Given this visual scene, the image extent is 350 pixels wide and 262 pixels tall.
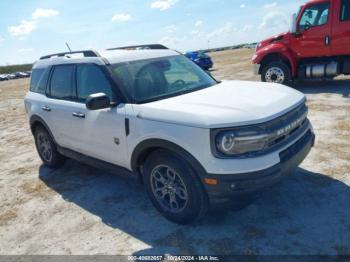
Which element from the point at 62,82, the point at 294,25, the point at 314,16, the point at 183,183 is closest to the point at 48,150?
the point at 62,82

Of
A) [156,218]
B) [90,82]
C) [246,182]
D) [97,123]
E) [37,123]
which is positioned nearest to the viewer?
[246,182]

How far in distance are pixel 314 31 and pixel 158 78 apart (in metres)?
7.63

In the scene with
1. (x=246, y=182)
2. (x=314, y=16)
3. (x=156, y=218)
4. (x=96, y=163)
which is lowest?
(x=156, y=218)

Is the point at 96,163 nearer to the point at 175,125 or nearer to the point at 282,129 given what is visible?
the point at 175,125

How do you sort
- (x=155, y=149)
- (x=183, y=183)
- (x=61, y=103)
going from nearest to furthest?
(x=183, y=183) → (x=155, y=149) → (x=61, y=103)

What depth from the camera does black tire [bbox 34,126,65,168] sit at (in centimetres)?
585

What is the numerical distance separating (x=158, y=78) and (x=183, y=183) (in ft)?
5.06

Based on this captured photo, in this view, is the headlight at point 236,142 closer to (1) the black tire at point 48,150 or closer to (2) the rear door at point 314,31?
(1) the black tire at point 48,150

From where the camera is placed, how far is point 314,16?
10117mm

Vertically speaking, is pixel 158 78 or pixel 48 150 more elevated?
pixel 158 78

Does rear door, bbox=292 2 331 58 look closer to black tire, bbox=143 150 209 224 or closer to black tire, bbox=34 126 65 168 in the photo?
black tire, bbox=34 126 65 168

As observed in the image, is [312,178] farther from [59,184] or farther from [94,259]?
[59,184]

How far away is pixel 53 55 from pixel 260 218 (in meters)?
4.28

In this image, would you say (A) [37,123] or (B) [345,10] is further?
(B) [345,10]
